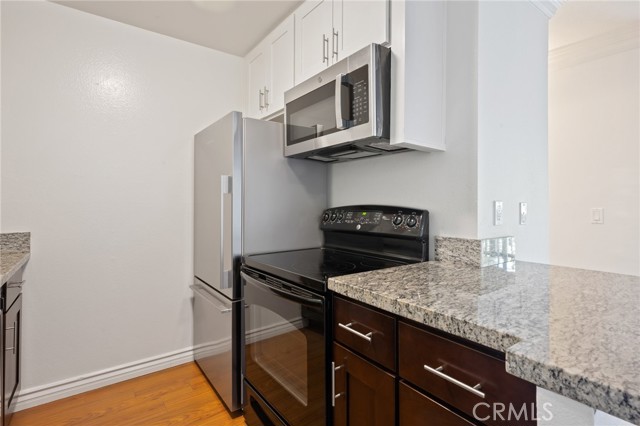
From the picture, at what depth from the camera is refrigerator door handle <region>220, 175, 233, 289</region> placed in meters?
1.76

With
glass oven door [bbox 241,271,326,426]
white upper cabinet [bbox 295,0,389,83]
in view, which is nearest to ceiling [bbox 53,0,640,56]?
white upper cabinet [bbox 295,0,389,83]

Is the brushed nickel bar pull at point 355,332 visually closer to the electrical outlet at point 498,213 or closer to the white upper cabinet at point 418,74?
the white upper cabinet at point 418,74

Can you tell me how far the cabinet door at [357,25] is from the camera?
1330 mm

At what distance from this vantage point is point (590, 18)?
7.41ft

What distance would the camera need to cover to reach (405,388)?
878 mm

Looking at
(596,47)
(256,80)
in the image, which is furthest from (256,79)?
(596,47)

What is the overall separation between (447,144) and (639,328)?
99 cm

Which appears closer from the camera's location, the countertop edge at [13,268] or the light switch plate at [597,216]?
the countertop edge at [13,268]

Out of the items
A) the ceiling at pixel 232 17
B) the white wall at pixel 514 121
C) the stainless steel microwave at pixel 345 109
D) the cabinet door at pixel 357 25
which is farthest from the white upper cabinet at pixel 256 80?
the white wall at pixel 514 121

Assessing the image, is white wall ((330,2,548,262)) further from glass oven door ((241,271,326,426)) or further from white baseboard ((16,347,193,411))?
white baseboard ((16,347,193,411))

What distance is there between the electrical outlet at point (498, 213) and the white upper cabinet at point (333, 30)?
0.88 meters

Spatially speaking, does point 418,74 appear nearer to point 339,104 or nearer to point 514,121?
point 339,104

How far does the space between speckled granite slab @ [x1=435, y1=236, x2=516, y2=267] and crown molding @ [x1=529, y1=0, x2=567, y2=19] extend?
1292mm

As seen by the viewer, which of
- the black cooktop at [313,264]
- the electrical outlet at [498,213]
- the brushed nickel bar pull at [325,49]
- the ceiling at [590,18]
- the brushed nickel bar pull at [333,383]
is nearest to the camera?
the brushed nickel bar pull at [333,383]
